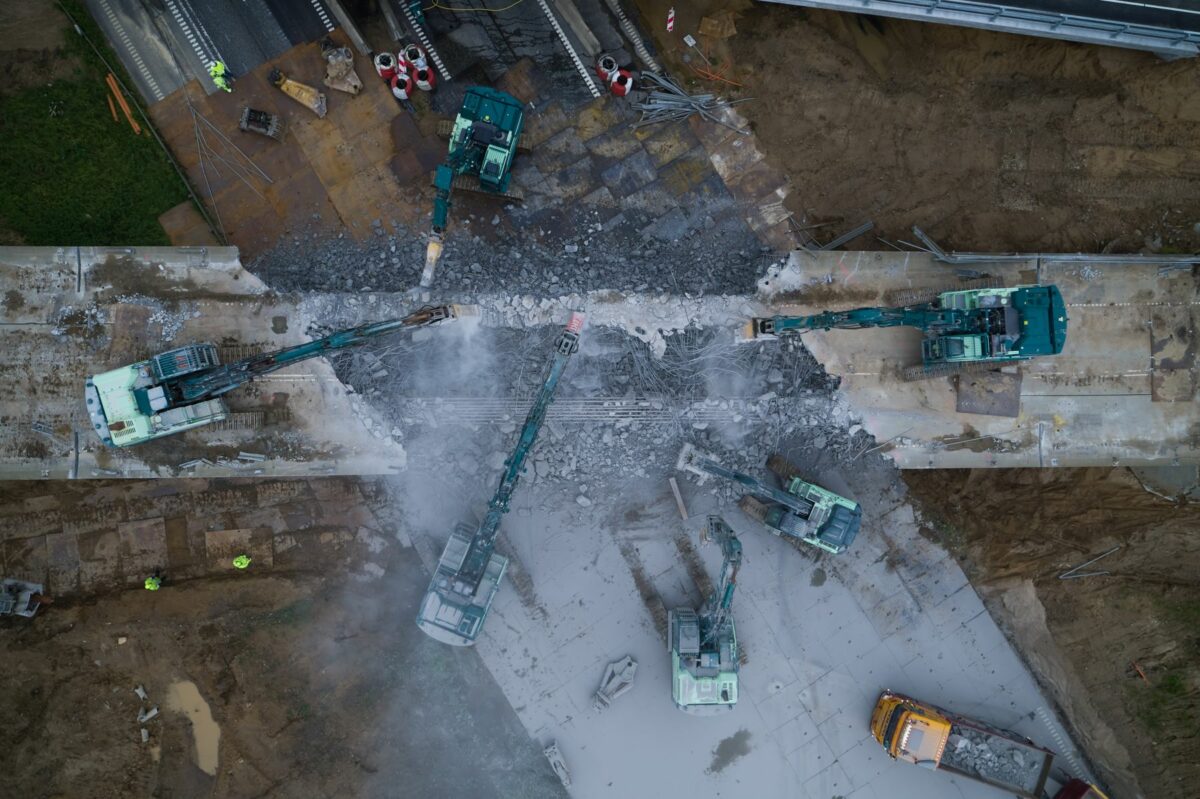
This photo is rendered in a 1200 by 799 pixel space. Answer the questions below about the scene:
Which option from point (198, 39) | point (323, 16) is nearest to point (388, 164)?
point (323, 16)

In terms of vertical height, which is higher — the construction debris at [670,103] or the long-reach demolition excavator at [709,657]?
the construction debris at [670,103]

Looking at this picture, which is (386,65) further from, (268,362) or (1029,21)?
(1029,21)

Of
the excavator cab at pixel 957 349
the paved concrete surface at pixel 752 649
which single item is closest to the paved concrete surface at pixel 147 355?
the paved concrete surface at pixel 752 649

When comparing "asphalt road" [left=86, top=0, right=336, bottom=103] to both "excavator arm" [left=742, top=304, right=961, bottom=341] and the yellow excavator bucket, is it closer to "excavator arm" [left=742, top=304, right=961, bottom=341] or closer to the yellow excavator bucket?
the yellow excavator bucket

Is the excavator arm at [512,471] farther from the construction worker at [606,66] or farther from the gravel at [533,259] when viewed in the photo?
the construction worker at [606,66]

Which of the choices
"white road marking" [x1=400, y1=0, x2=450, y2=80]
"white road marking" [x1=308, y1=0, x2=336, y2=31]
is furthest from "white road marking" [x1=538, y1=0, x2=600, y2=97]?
"white road marking" [x1=308, y1=0, x2=336, y2=31]

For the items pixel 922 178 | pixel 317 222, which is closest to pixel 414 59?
pixel 317 222
